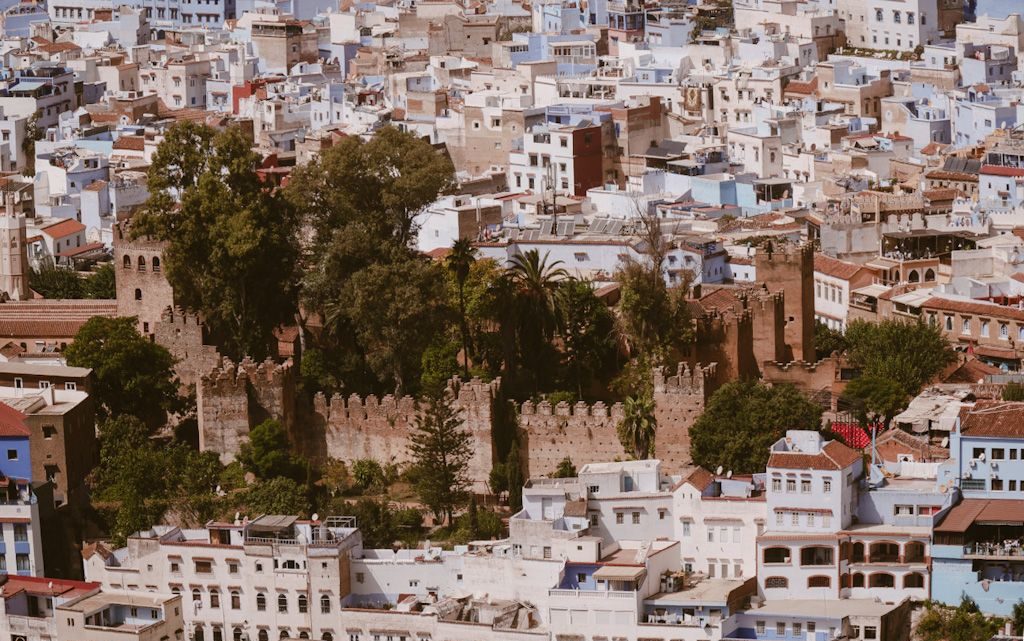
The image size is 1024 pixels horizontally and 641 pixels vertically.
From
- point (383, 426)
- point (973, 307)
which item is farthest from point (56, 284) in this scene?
point (973, 307)

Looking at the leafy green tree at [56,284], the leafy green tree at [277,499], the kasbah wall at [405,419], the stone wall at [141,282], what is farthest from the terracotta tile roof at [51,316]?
the leafy green tree at [277,499]

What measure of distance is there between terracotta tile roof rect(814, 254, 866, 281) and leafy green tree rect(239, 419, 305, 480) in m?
17.0

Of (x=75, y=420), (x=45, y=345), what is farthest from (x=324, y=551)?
(x=45, y=345)

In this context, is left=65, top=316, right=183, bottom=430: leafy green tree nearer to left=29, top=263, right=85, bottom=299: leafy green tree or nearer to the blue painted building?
left=29, top=263, right=85, bottom=299: leafy green tree

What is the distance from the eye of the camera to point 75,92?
9800cm

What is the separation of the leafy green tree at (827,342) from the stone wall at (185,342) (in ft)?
40.8

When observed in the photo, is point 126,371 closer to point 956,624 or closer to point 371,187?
point 371,187

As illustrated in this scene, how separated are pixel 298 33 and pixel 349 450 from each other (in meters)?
55.0

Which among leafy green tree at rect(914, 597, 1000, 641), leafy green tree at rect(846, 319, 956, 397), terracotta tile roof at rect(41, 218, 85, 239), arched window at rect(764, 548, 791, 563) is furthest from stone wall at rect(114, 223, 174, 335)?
terracotta tile roof at rect(41, 218, 85, 239)

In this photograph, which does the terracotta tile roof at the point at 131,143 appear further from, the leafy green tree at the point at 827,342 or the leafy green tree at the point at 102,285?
the leafy green tree at the point at 827,342

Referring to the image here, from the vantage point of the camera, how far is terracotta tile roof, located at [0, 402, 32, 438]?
5216cm

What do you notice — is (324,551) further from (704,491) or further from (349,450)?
(704,491)

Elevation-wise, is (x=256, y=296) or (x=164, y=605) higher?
(x=256, y=296)

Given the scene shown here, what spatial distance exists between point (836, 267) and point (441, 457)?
55.6 ft
